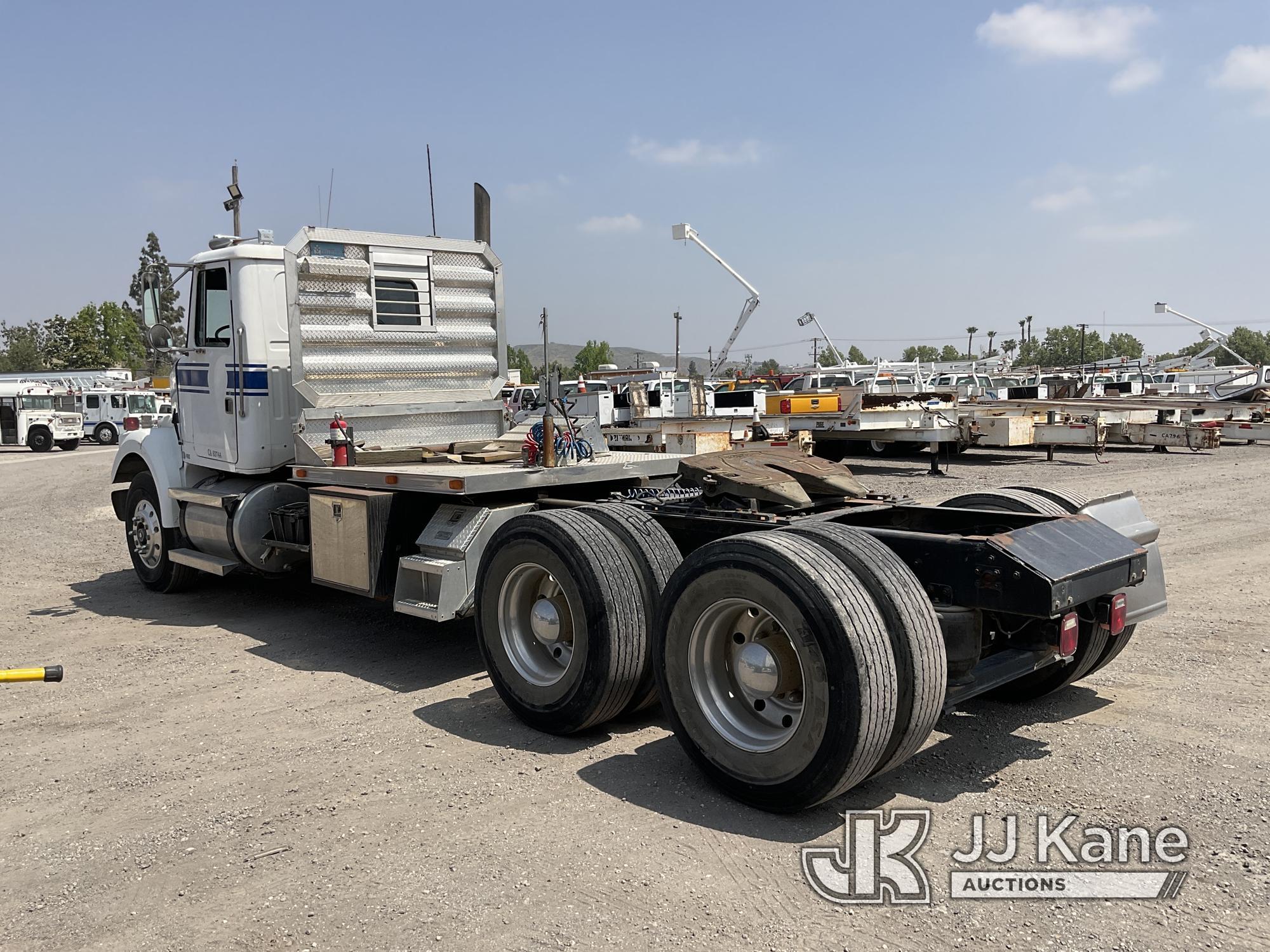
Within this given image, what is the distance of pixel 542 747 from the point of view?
4926 millimetres

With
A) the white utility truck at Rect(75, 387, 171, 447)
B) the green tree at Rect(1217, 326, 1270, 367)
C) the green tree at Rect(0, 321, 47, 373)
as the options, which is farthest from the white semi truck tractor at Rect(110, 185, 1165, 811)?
the green tree at Rect(1217, 326, 1270, 367)

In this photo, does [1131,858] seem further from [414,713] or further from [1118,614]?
[414,713]

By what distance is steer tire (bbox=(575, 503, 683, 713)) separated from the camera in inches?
193

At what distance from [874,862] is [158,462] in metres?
7.60

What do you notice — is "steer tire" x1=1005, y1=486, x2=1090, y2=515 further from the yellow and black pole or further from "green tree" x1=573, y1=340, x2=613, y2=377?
"green tree" x1=573, y1=340, x2=613, y2=377

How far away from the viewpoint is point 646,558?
5.02 metres

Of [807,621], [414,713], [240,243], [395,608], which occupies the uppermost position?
[240,243]

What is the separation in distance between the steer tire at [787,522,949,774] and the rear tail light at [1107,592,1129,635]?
34.2 inches

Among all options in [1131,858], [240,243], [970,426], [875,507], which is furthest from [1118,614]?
[970,426]

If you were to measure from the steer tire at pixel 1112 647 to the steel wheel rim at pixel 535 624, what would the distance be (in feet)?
8.99

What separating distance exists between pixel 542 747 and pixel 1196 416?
26.2 metres

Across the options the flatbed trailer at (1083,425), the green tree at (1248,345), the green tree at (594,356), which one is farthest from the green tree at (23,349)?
the green tree at (1248,345)

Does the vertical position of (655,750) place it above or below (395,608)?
below

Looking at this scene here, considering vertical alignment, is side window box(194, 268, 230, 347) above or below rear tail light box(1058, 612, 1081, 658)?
above
